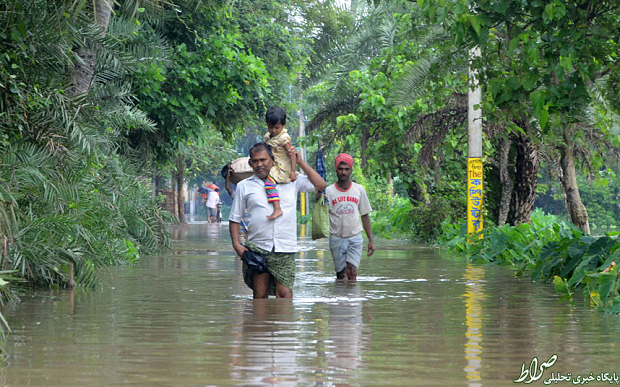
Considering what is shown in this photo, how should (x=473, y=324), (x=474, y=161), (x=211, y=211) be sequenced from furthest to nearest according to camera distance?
(x=211, y=211)
(x=474, y=161)
(x=473, y=324)

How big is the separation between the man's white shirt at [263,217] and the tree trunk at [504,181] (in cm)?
1169

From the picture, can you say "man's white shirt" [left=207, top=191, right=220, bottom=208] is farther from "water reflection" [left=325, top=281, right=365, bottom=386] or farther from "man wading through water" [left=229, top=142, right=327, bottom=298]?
"man wading through water" [left=229, top=142, right=327, bottom=298]

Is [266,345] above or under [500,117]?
under

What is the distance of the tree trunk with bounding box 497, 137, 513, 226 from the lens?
19.5m

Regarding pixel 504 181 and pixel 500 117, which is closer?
pixel 500 117

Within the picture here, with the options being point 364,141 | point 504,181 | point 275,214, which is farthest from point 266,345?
point 364,141

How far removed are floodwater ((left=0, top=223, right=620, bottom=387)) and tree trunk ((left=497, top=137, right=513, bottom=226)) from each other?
8.32 metres

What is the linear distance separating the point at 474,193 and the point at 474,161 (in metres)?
0.65

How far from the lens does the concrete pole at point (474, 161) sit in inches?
690

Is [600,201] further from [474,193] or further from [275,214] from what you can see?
[275,214]

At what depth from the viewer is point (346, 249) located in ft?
36.9

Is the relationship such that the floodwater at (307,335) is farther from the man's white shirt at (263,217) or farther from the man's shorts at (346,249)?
the man's white shirt at (263,217)

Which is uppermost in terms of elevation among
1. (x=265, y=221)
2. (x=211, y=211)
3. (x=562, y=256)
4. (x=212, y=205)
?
(x=212, y=205)

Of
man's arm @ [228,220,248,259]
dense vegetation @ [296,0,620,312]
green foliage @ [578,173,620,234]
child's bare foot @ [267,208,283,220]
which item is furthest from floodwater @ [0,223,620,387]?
green foliage @ [578,173,620,234]
